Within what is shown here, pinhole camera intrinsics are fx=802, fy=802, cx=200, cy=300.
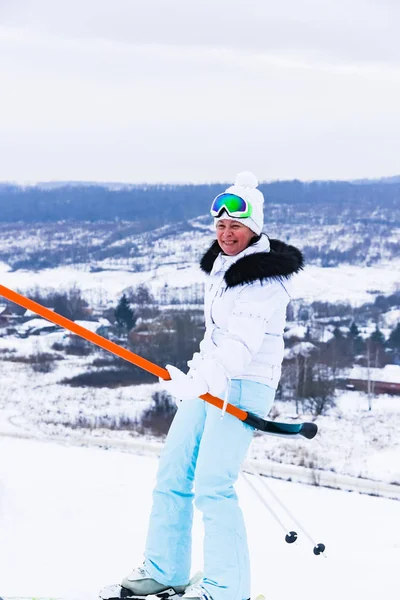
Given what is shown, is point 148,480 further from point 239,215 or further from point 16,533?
point 239,215

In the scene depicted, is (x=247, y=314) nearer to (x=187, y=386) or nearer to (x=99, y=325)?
(x=187, y=386)

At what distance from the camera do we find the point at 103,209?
354 feet

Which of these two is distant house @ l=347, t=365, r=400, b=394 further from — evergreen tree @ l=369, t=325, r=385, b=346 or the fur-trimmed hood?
the fur-trimmed hood

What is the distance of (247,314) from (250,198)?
1.40ft

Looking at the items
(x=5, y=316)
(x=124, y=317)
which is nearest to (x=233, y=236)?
(x=124, y=317)

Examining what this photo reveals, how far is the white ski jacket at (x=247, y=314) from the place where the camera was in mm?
2510

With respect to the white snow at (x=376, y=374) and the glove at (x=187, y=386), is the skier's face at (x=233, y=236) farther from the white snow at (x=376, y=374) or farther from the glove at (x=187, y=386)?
the white snow at (x=376, y=374)

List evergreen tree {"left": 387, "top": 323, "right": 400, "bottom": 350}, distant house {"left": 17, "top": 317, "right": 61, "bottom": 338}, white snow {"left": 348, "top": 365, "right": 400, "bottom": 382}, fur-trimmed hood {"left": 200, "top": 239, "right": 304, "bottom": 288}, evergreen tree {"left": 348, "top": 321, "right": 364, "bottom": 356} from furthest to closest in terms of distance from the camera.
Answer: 1. distant house {"left": 17, "top": 317, "right": 61, "bottom": 338}
2. evergreen tree {"left": 387, "top": 323, "right": 400, "bottom": 350}
3. evergreen tree {"left": 348, "top": 321, "right": 364, "bottom": 356}
4. white snow {"left": 348, "top": 365, "right": 400, "bottom": 382}
5. fur-trimmed hood {"left": 200, "top": 239, "right": 304, "bottom": 288}

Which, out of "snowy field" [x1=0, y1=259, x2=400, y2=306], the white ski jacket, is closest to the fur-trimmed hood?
the white ski jacket

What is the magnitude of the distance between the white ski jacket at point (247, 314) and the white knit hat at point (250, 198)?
65 millimetres

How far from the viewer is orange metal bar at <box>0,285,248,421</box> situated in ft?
7.82

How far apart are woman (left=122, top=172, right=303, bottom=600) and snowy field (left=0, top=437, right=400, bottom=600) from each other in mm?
505

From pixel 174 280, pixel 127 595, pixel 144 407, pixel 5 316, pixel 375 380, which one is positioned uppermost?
pixel 127 595

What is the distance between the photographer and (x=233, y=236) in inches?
106
